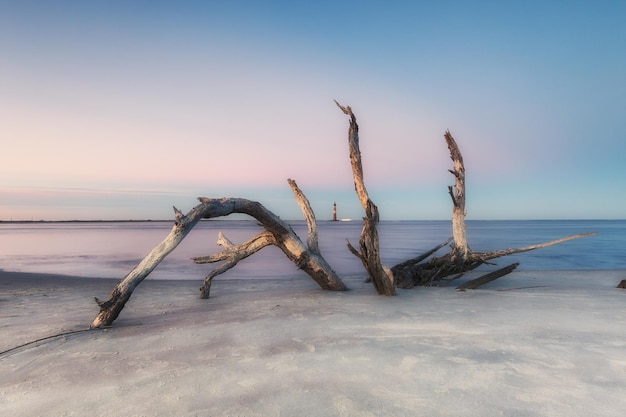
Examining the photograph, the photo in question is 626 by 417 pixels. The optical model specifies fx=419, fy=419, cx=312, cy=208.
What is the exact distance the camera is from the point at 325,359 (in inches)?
138

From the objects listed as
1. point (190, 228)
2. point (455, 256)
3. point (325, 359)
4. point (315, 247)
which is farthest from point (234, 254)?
point (455, 256)

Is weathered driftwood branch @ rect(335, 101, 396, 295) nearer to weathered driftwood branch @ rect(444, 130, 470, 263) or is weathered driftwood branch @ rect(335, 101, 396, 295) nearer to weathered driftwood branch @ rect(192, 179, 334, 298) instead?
weathered driftwood branch @ rect(192, 179, 334, 298)

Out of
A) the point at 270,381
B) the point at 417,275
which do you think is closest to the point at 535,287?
the point at 417,275

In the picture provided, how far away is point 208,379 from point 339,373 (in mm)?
976

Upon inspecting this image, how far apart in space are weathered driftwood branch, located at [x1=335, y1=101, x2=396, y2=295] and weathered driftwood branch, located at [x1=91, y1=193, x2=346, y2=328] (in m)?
0.85

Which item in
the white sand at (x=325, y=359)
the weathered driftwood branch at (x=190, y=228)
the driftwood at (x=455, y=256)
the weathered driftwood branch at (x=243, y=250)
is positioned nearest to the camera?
the white sand at (x=325, y=359)

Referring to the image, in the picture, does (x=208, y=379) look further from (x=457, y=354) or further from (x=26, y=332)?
(x=26, y=332)

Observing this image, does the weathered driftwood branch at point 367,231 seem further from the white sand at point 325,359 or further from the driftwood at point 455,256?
the driftwood at point 455,256

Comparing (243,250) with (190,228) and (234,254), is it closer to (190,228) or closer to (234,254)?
(234,254)

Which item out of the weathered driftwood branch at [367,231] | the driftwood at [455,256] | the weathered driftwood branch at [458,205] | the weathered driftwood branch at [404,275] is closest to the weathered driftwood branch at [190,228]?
the weathered driftwood branch at [367,231]

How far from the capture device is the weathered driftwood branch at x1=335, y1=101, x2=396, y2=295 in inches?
254

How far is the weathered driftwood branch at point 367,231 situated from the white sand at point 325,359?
0.46 m

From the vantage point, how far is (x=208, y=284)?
7223 millimetres

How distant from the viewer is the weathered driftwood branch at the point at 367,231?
645cm
